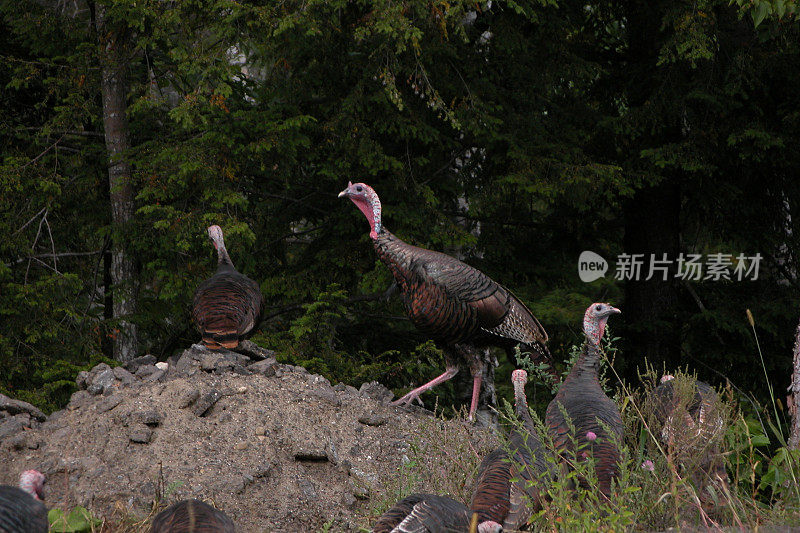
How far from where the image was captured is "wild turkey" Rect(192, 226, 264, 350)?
277 inches

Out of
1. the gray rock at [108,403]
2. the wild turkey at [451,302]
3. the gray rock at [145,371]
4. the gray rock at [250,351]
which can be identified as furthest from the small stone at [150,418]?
the wild turkey at [451,302]

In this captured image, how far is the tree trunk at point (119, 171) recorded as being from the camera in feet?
32.4

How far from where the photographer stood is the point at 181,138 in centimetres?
984

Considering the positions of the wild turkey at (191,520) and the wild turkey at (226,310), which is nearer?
the wild turkey at (191,520)

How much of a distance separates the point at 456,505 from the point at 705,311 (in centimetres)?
714

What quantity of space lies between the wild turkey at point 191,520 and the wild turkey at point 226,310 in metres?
3.16

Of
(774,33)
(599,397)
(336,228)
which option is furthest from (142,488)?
(774,33)

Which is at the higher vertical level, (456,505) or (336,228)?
(336,228)

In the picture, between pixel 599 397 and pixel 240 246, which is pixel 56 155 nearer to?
pixel 240 246

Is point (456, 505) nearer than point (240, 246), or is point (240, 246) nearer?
point (456, 505)

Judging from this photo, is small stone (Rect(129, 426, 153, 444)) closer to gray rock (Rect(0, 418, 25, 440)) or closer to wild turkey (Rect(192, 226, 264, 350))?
gray rock (Rect(0, 418, 25, 440))

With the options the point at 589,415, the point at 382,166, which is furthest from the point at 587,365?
the point at 382,166
